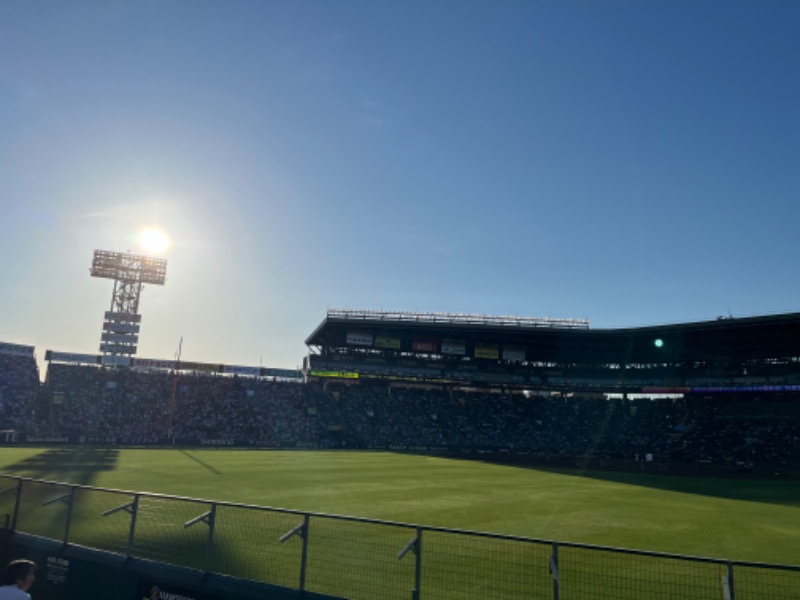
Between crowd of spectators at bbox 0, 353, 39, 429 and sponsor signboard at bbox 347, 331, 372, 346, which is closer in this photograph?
crowd of spectators at bbox 0, 353, 39, 429

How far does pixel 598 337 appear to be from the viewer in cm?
6456

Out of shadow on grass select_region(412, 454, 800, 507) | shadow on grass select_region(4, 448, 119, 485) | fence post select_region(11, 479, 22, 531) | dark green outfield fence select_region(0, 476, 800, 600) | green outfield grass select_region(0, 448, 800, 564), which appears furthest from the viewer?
shadow on grass select_region(412, 454, 800, 507)

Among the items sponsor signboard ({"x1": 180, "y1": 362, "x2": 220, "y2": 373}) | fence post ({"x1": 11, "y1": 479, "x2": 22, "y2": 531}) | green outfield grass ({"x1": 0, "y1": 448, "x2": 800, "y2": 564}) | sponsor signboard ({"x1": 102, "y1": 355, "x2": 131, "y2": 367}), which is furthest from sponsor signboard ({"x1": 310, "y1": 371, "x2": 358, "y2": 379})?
fence post ({"x1": 11, "y1": 479, "x2": 22, "y2": 531})

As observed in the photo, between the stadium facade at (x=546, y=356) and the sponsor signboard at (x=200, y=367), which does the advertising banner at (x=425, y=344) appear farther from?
the sponsor signboard at (x=200, y=367)

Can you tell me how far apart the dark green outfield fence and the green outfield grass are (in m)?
3.75

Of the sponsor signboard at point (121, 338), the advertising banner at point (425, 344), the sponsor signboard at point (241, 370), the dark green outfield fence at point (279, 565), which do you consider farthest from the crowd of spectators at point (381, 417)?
the dark green outfield fence at point (279, 565)

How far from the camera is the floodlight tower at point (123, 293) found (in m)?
72.1

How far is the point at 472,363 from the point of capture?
247 feet

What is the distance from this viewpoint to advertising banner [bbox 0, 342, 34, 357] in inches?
2507

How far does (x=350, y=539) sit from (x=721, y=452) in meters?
54.8

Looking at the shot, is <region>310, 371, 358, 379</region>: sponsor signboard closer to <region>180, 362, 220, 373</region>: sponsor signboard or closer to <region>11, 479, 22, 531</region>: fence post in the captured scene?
<region>180, 362, 220, 373</region>: sponsor signboard

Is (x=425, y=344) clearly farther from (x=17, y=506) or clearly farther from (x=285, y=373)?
(x=17, y=506)

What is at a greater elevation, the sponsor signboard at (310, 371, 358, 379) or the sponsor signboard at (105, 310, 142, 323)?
the sponsor signboard at (105, 310, 142, 323)

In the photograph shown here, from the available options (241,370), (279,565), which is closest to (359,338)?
(241,370)
